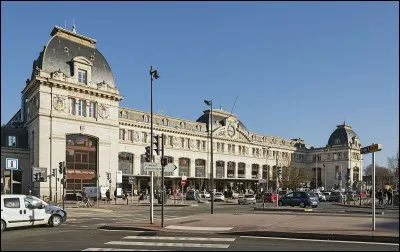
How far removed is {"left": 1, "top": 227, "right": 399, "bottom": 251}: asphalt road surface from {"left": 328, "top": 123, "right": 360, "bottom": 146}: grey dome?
131m

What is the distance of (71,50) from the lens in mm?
62844

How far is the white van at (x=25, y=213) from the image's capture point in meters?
20.7

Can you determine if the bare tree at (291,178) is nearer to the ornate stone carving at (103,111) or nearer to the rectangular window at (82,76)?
the ornate stone carving at (103,111)

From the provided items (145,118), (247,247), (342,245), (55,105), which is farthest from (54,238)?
(145,118)

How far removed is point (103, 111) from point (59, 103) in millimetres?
7094

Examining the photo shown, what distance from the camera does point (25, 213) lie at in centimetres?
2139

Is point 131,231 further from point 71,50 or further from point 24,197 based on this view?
point 71,50

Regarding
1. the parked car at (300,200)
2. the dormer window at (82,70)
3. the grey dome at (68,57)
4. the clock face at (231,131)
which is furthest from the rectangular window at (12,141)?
the clock face at (231,131)

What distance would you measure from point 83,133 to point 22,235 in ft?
145

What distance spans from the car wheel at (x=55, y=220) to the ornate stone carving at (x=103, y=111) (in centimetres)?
4198

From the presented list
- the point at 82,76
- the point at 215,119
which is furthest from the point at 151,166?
the point at 215,119

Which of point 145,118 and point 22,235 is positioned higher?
point 145,118

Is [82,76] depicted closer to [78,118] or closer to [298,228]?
[78,118]

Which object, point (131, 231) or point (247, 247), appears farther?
point (131, 231)
